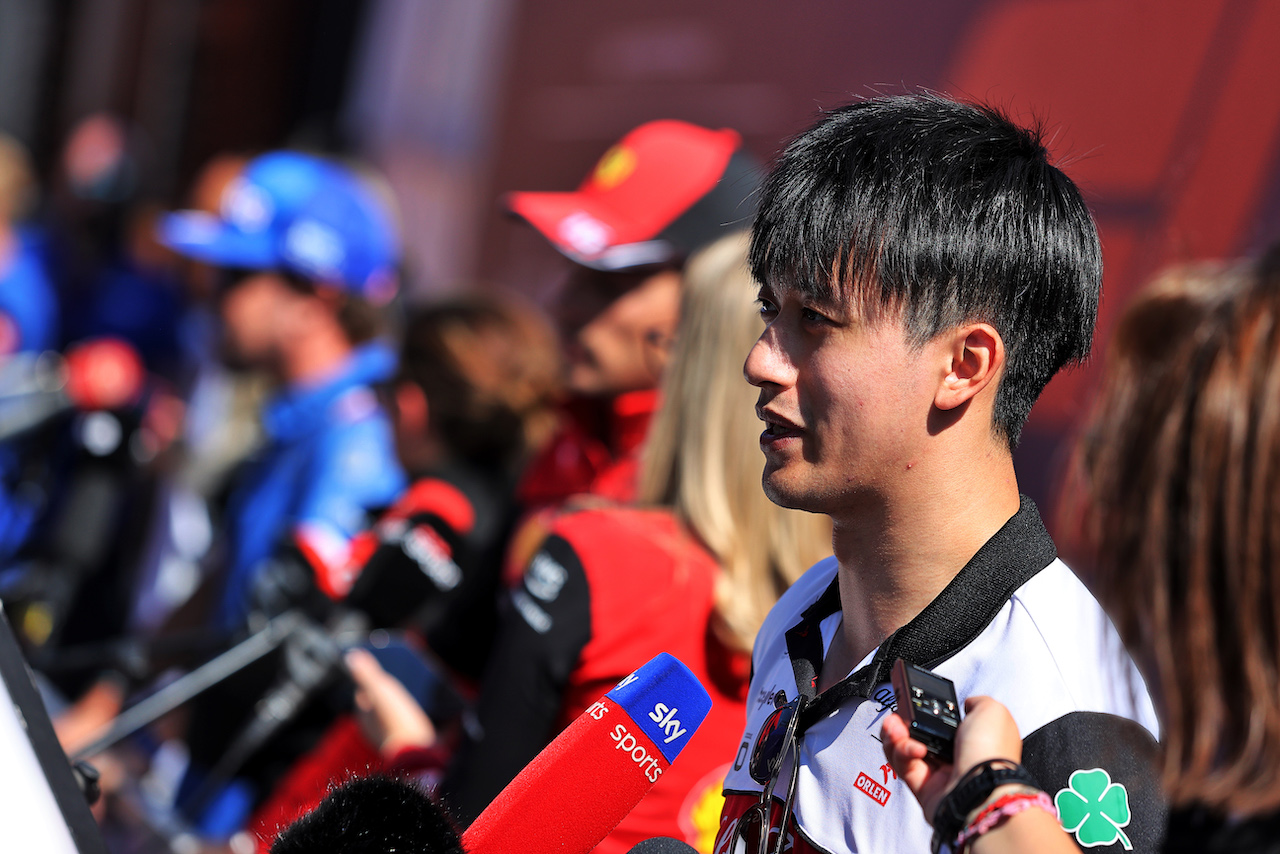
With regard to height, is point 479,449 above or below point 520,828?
below

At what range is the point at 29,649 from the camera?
3.44 meters

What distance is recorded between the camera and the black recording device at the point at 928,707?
3.16 ft

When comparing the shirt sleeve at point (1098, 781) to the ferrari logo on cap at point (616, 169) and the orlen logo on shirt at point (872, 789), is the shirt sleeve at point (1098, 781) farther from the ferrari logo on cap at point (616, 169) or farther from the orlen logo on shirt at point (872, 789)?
the ferrari logo on cap at point (616, 169)

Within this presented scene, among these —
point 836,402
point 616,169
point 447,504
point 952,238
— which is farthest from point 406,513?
point 952,238

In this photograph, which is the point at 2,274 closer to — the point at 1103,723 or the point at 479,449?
the point at 479,449

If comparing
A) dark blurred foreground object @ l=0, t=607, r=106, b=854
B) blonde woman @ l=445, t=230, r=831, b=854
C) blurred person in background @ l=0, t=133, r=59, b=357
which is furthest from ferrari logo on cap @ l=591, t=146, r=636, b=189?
blurred person in background @ l=0, t=133, r=59, b=357

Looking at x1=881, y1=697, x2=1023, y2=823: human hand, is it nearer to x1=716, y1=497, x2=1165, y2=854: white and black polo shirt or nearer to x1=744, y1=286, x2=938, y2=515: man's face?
x1=716, y1=497, x2=1165, y2=854: white and black polo shirt

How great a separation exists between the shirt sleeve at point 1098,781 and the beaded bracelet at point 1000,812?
0.12 meters

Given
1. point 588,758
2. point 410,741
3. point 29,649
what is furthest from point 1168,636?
point 29,649

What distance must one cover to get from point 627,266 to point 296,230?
1.63 m

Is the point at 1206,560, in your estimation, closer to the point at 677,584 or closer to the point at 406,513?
the point at 677,584

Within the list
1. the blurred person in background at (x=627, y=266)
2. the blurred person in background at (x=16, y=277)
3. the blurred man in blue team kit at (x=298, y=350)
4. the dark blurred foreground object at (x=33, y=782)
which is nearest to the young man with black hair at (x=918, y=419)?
the dark blurred foreground object at (x=33, y=782)

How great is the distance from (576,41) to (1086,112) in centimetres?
330

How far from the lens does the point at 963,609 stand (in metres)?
1.13
